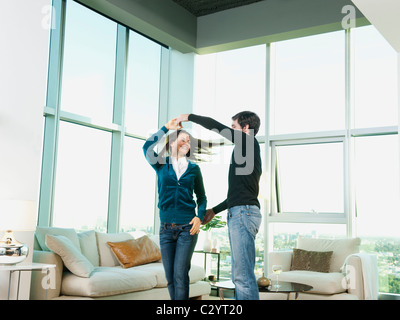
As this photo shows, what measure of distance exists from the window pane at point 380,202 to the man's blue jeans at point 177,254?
343cm

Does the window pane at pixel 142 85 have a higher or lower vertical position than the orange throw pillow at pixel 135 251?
higher

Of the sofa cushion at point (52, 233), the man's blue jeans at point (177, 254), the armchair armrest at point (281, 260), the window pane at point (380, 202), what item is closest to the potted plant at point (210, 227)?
the armchair armrest at point (281, 260)

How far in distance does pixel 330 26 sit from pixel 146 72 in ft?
8.37

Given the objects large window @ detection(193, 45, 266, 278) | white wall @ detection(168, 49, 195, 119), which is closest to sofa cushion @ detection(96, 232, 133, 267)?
large window @ detection(193, 45, 266, 278)

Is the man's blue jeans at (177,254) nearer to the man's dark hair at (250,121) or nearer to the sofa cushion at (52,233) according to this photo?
the man's dark hair at (250,121)

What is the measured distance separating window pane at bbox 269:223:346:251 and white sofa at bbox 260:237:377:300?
0.38m

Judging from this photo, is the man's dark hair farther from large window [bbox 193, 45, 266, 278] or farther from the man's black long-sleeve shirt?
large window [bbox 193, 45, 266, 278]

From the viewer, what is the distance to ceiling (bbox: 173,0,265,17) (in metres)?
6.26

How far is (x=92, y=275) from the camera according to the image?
13.3 ft

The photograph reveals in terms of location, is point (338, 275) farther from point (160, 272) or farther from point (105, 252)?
point (105, 252)

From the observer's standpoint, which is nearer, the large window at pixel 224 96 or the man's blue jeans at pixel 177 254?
the man's blue jeans at pixel 177 254

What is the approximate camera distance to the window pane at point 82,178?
518 centimetres

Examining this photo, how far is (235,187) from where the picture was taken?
2.60 metres
